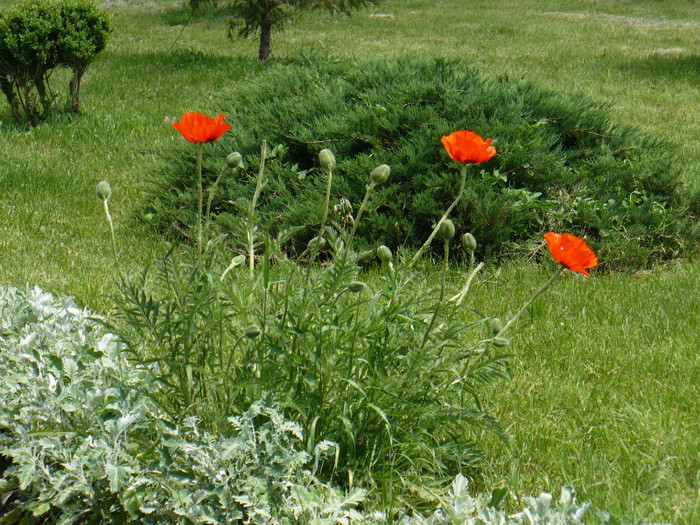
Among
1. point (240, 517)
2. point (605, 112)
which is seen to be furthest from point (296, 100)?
point (240, 517)

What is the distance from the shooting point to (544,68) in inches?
485

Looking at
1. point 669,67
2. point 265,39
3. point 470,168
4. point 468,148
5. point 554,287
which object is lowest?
point 669,67

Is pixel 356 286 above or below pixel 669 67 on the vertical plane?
above

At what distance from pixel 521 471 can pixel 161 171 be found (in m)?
3.79

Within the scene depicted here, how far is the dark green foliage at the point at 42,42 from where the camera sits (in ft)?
22.8

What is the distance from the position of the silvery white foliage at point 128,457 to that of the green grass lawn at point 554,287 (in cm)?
74

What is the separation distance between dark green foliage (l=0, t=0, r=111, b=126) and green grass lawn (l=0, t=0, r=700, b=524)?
374mm

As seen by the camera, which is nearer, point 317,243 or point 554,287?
point 317,243

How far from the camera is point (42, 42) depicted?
23.2 ft

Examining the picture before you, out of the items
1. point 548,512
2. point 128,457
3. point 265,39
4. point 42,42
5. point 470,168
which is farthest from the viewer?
point 265,39

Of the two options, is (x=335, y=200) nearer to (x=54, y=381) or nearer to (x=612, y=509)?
(x=54, y=381)

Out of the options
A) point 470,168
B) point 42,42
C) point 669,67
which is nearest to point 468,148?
point 470,168

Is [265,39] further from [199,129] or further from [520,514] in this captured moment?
[520,514]

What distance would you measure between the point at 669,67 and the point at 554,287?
9.60 meters
